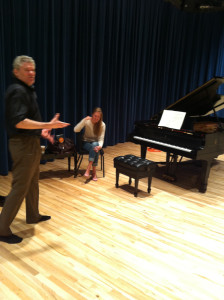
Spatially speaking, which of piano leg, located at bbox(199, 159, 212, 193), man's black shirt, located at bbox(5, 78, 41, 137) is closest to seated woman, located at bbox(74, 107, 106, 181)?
piano leg, located at bbox(199, 159, 212, 193)

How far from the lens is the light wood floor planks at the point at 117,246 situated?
78.7 inches

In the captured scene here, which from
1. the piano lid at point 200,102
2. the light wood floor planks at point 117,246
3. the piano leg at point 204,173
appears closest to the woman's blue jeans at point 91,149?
the light wood floor planks at point 117,246

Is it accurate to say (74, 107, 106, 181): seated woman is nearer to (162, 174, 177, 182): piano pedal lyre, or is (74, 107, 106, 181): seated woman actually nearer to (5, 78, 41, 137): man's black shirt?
(162, 174, 177, 182): piano pedal lyre

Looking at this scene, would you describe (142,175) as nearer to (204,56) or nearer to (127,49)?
(127,49)

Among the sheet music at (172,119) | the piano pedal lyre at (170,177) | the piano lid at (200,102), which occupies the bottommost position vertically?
the piano pedal lyre at (170,177)

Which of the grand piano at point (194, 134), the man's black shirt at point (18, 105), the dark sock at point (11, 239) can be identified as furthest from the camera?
Result: the grand piano at point (194, 134)

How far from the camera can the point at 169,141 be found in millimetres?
3986

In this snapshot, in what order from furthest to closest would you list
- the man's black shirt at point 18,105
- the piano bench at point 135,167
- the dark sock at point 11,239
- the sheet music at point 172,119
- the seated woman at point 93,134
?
the seated woman at point 93,134, the sheet music at point 172,119, the piano bench at point 135,167, the dark sock at point 11,239, the man's black shirt at point 18,105

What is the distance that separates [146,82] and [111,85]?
1.41m

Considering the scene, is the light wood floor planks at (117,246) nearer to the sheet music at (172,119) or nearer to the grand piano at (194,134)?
the grand piano at (194,134)

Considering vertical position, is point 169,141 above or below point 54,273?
above

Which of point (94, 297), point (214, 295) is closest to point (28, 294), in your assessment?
point (94, 297)

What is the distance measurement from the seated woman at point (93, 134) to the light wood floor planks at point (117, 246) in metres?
0.39

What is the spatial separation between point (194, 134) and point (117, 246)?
1.91 m
